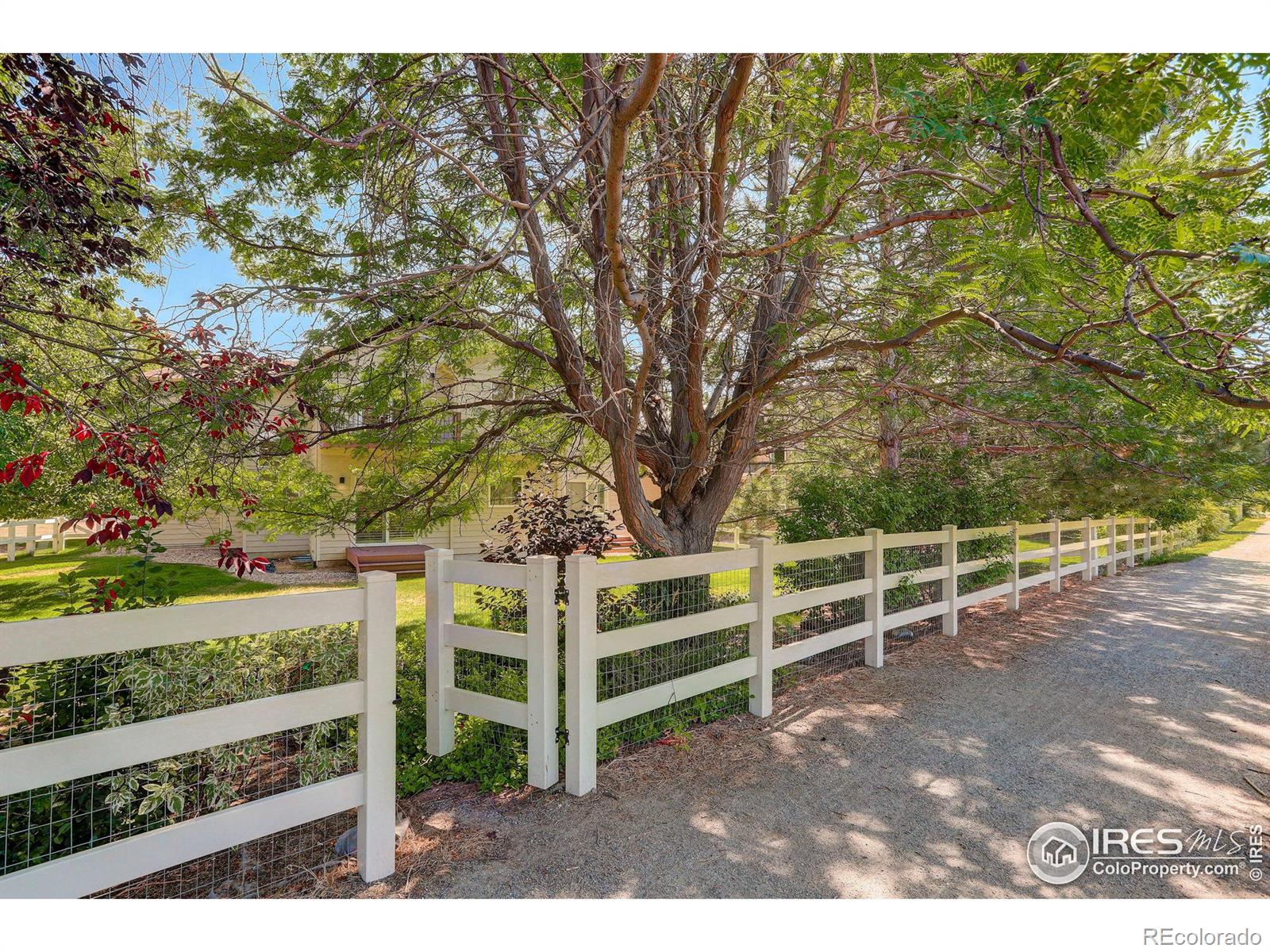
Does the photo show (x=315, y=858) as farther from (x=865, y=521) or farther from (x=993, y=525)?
(x=993, y=525)

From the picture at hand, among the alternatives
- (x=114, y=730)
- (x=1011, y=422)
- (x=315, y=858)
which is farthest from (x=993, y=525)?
(x=114, y=730)

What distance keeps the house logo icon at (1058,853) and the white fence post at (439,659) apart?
3.14 meters

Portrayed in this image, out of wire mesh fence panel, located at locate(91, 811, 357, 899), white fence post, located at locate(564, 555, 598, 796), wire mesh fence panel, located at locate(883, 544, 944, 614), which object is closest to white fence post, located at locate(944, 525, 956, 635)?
wire mesh fence panel, located at locate(883, 544, 944, 614)

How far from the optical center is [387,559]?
12789 millimetres

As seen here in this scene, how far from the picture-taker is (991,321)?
13.2 ft

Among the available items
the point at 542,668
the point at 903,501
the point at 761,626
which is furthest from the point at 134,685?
the point at 903,501

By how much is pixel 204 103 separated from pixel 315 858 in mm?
5132

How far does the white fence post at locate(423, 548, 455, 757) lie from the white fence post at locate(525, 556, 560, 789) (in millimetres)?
733

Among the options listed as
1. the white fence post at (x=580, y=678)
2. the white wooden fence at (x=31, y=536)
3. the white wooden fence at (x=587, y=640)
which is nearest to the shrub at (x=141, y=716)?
the white wooden fence at (x=587, y=640)

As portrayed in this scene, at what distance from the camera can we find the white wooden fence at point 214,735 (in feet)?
6.48

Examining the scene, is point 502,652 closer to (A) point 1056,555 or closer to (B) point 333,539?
(A) point 1056,555

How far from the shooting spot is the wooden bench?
1270 cm

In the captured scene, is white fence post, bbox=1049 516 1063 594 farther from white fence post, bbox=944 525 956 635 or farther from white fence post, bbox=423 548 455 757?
white fence post, bbox=423 548 455 757

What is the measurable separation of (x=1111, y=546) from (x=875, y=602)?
9589 millimetres
